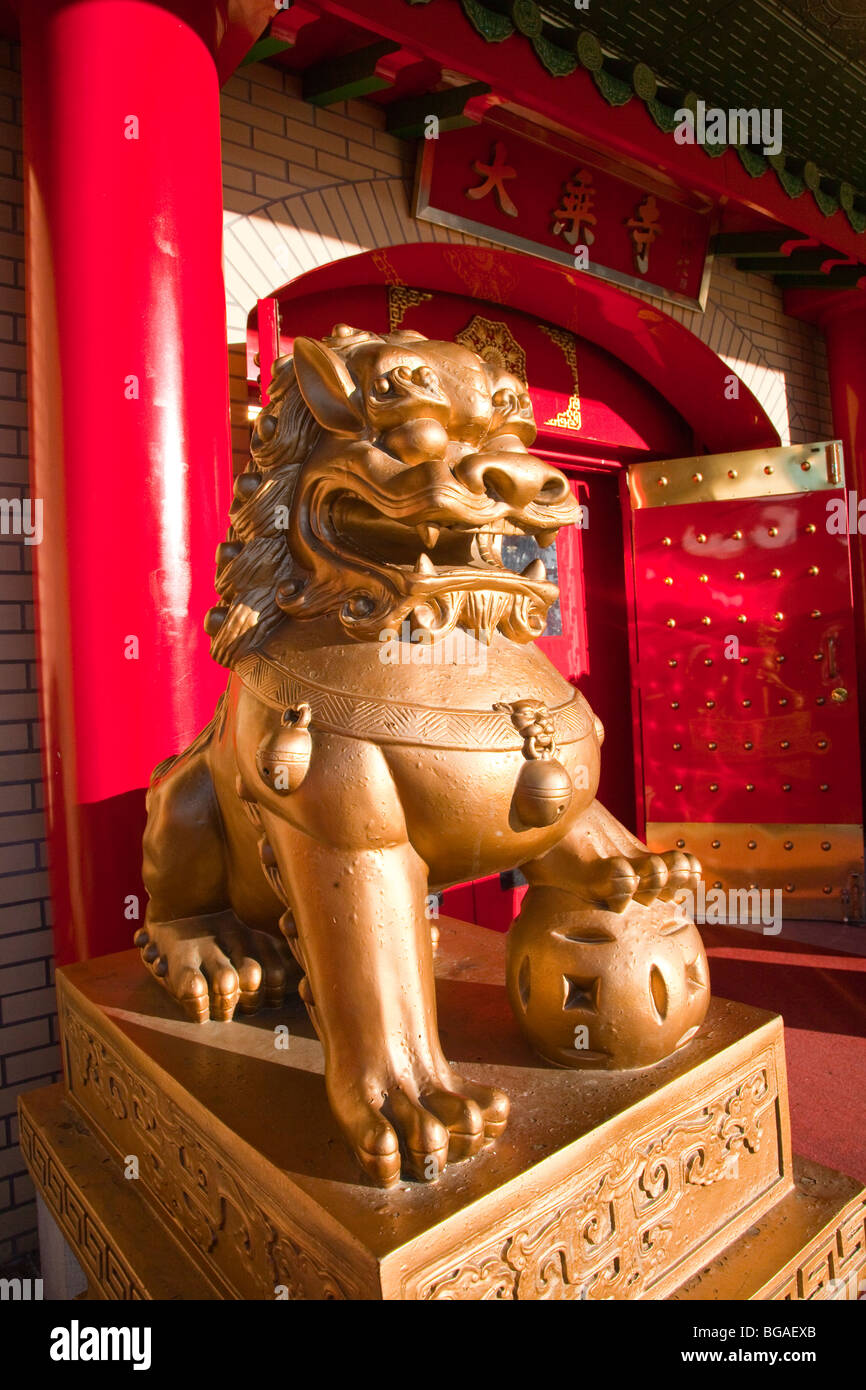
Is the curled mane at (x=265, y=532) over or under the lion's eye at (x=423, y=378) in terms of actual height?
under

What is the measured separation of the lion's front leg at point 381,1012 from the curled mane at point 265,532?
250 mm

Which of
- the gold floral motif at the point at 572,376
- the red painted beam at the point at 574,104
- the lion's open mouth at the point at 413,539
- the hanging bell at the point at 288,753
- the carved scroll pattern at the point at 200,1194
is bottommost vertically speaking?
the carved scroll pattern at the point at 200,1194

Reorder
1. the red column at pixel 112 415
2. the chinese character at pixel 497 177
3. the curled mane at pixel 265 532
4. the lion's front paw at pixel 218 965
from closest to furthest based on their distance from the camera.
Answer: the curled mane at pixel 265 532, the lion's front paw at pixel 218 965, the red column at pixel 112 415, the chinese character at pixel 497 177

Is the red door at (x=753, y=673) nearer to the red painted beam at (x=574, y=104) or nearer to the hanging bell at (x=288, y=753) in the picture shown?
the red painted beam at (x=574, y=104)

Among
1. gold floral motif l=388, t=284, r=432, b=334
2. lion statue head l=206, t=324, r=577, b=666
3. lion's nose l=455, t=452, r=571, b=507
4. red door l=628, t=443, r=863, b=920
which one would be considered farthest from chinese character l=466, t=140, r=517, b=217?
lion's nose l=455, t=452, r=571, b=507

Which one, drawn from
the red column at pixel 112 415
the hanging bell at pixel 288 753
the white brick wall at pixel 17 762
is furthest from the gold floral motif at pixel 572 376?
the hanging bell at pixel 288 753

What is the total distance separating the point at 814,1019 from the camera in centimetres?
250

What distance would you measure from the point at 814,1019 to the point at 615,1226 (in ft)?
6.27

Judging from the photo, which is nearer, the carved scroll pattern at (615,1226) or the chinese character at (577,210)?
the carved scroll pattern at (615,1226)

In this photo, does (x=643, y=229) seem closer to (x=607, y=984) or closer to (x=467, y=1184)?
(x=607, y=984)

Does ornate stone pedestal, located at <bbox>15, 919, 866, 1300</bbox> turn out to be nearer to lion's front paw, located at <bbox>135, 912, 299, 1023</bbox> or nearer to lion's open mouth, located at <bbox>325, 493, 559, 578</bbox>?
lion's front paw, located at <bbox>135, 912, 299, 1023</bbox>

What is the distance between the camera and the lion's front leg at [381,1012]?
782 mm

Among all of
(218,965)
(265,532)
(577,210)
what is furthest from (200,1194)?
(577,210)
